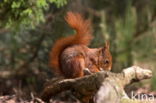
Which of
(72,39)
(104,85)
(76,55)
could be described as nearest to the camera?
(104,85)

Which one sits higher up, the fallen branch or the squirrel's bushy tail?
the squirrel's bushy tail

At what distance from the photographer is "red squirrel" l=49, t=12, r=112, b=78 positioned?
17.7 ft

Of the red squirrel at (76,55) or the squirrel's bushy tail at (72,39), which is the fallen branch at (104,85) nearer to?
the red squirrel at (76,55)

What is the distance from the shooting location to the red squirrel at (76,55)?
5.40 m

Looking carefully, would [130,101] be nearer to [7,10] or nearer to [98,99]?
[98,99]

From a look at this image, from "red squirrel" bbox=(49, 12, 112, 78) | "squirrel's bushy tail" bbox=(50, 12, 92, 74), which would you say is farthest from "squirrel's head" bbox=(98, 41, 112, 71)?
"squirrel's bushy tail" bbox=(50, 12, 92, 74)

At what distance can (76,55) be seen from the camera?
17.9 feet

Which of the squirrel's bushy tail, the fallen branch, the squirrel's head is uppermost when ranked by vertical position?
the squirrel's bushy tail

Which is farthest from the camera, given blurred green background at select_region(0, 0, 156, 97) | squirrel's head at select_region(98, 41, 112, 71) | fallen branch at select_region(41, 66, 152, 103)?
blurred green background at select_region(0, 0, 156, 97)

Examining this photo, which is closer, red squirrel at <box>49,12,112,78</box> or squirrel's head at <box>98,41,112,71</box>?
red squirrel at <box>49,12,112,78</box>

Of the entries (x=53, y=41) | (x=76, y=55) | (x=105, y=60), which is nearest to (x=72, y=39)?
(x=76, y=55)

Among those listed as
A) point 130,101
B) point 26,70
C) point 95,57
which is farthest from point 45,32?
point 130,101

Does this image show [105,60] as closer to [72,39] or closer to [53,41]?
[72,39]

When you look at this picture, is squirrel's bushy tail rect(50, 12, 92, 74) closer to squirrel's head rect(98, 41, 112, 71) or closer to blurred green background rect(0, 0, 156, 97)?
squirrel's head rect(98, 41, 112, 71)
